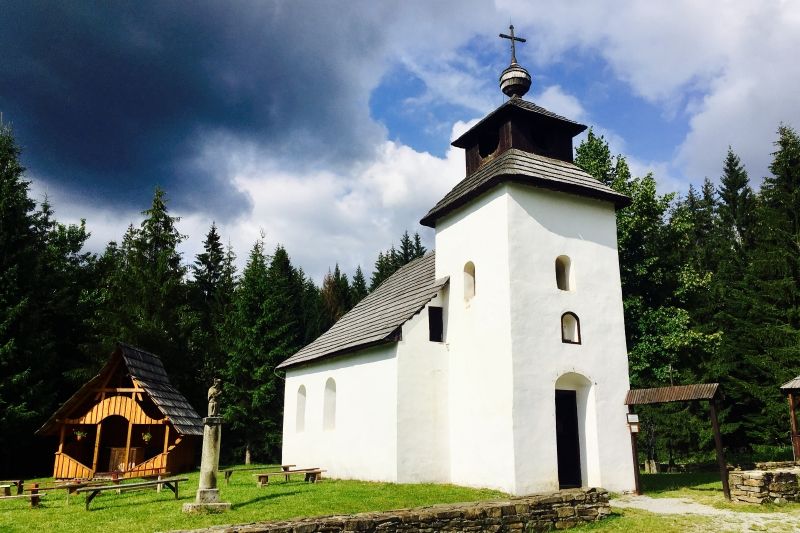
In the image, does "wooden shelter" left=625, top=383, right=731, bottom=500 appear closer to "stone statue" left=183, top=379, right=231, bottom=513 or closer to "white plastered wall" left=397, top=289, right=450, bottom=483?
"white plastered wall" left=397, top=289, right=450, bottom=483

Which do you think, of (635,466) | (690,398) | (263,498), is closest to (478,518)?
(263,498)

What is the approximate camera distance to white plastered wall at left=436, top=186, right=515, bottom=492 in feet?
45.0

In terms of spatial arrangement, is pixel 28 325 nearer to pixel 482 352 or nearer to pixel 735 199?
pixel 482 352

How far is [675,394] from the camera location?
43.6ft

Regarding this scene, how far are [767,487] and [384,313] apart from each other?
437 inches

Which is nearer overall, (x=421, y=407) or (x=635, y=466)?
(x=635, y=466)

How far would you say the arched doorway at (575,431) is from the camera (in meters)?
14.1

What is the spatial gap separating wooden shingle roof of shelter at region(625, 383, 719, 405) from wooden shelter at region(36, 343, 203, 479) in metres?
14.6

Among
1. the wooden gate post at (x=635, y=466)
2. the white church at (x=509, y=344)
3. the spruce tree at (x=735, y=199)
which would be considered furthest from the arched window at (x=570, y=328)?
the spruce tree at (x=735, y=199)

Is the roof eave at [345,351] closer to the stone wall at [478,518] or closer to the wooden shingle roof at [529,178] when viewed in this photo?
the wooden shingle roof at [529,178]

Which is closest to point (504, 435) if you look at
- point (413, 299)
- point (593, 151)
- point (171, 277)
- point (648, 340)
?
point (413, 299)

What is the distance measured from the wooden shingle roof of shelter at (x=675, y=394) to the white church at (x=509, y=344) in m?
0.44

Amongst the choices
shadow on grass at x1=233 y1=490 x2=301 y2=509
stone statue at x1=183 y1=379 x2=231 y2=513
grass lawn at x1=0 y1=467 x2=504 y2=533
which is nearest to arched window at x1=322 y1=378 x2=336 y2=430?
grass lawn at x1=0 y1=467 x2=504 y2=533

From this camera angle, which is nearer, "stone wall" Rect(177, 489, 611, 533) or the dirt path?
"stone wall" Rect(177, 489, 611, 533)
